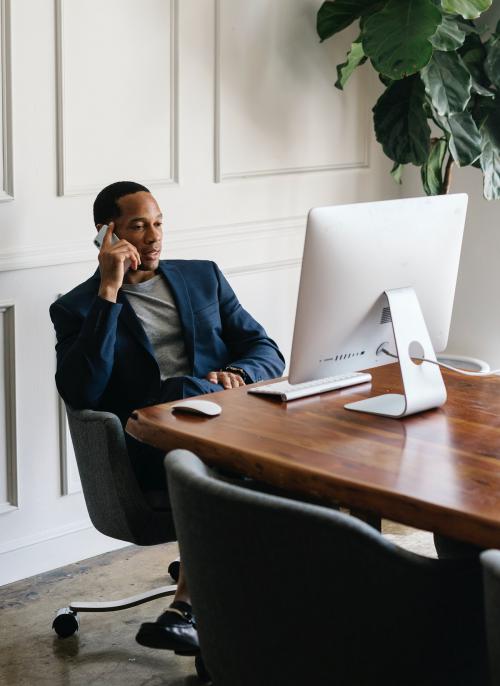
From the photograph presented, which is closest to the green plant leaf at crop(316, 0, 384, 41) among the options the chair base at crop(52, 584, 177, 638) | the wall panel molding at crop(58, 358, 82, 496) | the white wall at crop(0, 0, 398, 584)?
the white wall at crop(0, 0, 398, 584)

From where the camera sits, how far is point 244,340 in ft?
10.1

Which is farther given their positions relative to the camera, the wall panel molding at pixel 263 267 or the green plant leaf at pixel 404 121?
the wall panel molding at pixel 263 267

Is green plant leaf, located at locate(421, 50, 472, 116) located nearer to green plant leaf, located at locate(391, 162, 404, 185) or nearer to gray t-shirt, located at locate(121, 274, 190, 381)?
green plant leaf, located at locate(391, 162, 404, 185)

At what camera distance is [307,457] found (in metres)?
2.02

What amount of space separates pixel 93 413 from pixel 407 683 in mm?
1226

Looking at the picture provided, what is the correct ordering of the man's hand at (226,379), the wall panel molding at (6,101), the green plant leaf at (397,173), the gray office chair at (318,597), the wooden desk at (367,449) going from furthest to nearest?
the green plant leaf at (397,173), the wall panel molding at (6,101), the man's hand at (226,379), the wooden desk at (367,449), the gray office chair at (318,597)

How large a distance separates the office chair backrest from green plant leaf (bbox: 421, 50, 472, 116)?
1.66 m

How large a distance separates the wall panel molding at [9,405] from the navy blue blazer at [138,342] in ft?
1.36

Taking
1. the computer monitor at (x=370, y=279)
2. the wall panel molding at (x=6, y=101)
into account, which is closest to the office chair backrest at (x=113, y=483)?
the computer monitor at (x=370, y=279)

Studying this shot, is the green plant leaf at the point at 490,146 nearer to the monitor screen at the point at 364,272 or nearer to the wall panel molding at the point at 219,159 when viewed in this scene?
the wall panel molding at the point at 219,159

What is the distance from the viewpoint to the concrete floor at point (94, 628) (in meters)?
2.78

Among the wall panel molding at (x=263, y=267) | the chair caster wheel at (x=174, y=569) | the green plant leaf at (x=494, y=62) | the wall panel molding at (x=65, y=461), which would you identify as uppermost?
the green plant leaf at (x=494, y=62)

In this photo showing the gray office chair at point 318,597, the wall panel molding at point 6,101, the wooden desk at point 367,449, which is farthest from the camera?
the wall panel molding at point 6,101

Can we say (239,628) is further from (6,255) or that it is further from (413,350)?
(6,255)
